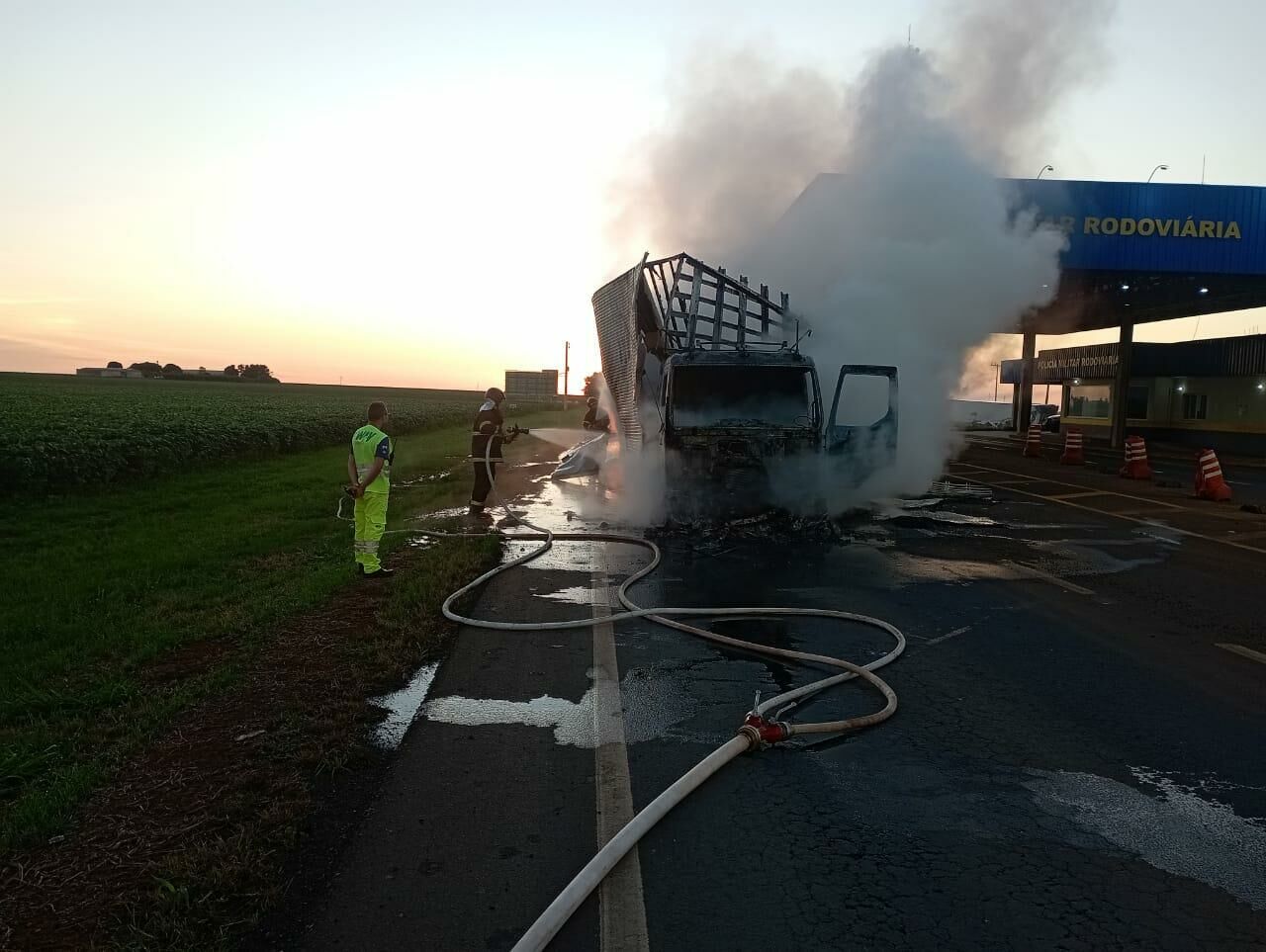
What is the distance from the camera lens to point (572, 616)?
661 centimetres

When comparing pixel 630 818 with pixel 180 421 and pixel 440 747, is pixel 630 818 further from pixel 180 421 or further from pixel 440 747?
pixel 180 421

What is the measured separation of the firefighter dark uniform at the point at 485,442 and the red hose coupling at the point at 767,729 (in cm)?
916

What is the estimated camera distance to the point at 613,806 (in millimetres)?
3418

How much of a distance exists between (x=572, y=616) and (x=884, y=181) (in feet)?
→ 40.7

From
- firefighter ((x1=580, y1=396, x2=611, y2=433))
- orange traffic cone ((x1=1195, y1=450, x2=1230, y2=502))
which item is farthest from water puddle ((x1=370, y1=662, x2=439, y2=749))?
orange traffic cone ((x1=1195, y1=450, x2=1230, y2=502))

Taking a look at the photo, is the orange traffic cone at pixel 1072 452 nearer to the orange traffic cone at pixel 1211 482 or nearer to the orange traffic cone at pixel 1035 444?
the orange traffic cone at pixel 1035 444

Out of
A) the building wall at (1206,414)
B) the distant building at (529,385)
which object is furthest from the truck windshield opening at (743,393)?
the distant building at (529,385)

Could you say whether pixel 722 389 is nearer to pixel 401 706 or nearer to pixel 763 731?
pixel 401 706

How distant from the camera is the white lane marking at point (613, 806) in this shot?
2598 mm

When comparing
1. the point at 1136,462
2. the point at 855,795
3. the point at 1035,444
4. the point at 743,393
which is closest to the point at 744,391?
the point at 743,393

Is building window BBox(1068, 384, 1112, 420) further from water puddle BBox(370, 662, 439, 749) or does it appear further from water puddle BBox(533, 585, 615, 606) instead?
water puddle BBox(370, 662, 439, 749)

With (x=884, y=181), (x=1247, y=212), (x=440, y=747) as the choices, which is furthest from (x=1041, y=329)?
(x=440, y=747)

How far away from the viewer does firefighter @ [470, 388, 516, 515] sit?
12891 millimetres

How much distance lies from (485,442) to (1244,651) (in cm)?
978
